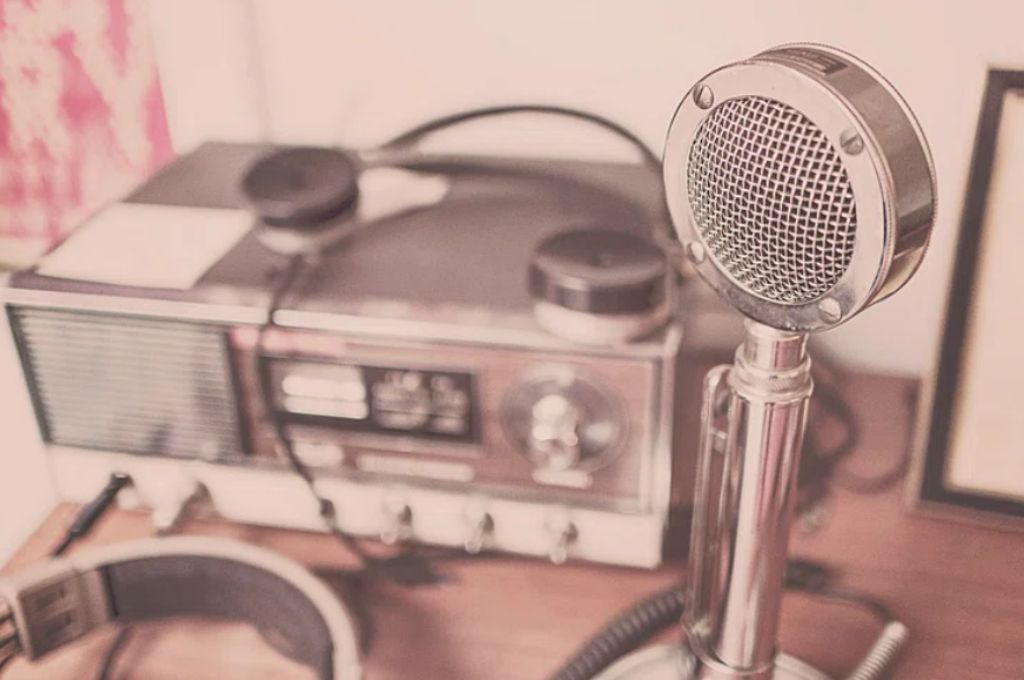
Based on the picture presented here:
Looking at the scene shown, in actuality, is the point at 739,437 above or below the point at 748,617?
above

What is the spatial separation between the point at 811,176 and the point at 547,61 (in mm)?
526

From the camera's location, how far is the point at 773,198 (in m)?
0.43

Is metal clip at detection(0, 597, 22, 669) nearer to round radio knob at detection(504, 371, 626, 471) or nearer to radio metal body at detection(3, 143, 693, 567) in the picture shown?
radio metal body at detection(3, 143, 693, 567)

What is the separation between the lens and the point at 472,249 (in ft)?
2.51

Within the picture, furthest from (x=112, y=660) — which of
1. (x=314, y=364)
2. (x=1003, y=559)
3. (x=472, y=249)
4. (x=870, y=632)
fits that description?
(x=1003, y=559)

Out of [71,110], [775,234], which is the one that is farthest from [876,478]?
[71,110]

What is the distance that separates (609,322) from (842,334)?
0.37 m

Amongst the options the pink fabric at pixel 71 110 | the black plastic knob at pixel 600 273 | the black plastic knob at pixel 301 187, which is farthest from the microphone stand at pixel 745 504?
the pink fabric at pixel 71 110

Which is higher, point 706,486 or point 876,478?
point 706,486

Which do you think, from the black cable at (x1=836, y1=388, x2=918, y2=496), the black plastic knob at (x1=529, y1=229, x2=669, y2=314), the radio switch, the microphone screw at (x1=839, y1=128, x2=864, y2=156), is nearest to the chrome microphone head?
the microphone screw at (x1=839, y1=128, x2=864, y2=156)

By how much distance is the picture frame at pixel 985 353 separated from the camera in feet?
2.30

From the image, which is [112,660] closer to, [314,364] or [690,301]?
[314,364]

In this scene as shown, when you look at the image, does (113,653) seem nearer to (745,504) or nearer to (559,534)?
(559,534)

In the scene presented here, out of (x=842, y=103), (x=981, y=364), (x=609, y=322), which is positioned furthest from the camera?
(x=981, y=364)
